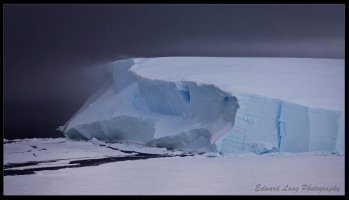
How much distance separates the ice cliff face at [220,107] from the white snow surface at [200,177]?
16.6 inches

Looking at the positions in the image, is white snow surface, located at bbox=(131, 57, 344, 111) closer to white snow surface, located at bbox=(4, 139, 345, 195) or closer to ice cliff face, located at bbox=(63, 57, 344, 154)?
ice cliff face, located at bbox=(63, 57, 344, 154)

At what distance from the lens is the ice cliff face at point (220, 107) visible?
29.6 feet

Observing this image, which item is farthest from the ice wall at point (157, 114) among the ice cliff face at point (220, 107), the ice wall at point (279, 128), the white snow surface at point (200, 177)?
the white snow surface at point (200, 177)

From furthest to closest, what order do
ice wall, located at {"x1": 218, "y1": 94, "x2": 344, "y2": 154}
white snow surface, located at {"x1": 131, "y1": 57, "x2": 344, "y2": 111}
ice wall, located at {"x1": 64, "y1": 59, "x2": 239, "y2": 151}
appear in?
ice wall, located at {"x1": 64, "y1": 59, "x2": 239, "y2": 151}
white snow surface, located at {"x1": 131, "y1": 57, "x2": 344, "y2": 111}
ice wall, located at {"x1": 218, "y1": 94, "x2": 344, "y2": 154}

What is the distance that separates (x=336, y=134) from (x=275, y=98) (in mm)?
1290

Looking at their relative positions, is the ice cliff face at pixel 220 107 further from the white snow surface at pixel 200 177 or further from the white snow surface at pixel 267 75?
the white snow surface at pixel 200 177

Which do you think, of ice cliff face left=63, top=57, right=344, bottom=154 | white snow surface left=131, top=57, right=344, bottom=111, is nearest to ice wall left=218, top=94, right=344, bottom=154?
ice cliff face left=63, top=57, right=344, bottom=154

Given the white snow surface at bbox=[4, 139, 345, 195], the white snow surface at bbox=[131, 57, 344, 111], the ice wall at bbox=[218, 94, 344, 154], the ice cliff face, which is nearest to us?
the white snow surface at bbox=[4, 139, 345, 195]

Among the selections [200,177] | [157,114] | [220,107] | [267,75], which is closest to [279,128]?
[220,107]

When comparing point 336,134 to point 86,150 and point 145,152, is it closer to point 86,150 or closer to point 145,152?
point 145,152

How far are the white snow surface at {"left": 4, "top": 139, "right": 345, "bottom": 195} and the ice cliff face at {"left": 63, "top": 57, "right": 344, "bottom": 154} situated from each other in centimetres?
42

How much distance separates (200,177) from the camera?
700 cm

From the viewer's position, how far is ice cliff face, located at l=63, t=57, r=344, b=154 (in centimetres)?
902

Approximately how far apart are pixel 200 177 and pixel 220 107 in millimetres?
3463
